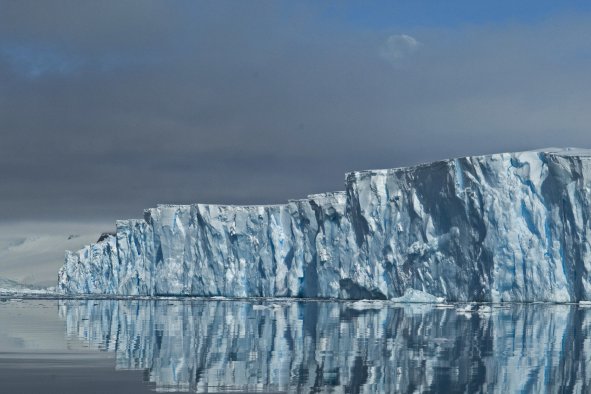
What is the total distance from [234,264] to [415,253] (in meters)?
20.8

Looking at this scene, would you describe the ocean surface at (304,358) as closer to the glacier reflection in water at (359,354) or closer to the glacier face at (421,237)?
the glacier reflection in water at (359,354)

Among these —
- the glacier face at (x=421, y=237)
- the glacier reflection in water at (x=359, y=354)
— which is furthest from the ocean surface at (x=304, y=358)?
the glacier face at (x=421, y=237)

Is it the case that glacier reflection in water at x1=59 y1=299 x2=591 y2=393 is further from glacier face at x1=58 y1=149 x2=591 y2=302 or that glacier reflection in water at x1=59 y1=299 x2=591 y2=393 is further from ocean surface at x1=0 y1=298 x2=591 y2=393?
glacier face at x1=58 y1=149 x2=591 y2=302

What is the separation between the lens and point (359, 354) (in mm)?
13883

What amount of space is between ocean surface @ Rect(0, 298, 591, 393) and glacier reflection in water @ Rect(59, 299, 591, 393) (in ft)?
0.06

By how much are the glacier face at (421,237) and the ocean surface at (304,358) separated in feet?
39.1

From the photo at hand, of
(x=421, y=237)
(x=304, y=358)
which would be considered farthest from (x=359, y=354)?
(x=421, y=237)

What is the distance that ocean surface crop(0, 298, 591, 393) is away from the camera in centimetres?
1030

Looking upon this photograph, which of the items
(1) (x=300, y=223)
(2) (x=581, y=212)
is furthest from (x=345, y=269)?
(2) (x=581, y=212)

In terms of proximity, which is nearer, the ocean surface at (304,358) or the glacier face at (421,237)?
the ocean surface at (304,358)

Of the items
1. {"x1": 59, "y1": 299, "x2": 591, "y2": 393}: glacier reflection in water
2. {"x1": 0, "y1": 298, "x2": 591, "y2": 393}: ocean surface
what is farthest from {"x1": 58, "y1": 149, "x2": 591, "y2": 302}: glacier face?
{"x1": 0, "y1": 298, "x2": 591, "y2": 393}: ocean surface

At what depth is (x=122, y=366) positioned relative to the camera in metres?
12.4

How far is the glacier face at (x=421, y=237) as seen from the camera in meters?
34.2

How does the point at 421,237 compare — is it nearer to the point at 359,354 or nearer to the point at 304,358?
the point at 359,354
